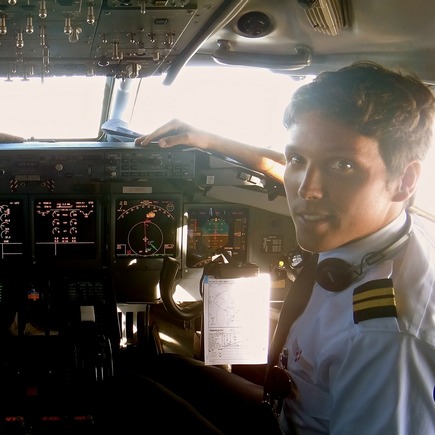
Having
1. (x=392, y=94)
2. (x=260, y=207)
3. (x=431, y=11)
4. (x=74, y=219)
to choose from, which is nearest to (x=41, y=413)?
(x=74, y=219)

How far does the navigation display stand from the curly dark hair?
147 centimetres

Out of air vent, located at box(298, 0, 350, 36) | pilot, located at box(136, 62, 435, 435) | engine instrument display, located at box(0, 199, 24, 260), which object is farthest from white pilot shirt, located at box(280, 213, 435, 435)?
engine instrument display, located at box(0, 199, 24, 260)

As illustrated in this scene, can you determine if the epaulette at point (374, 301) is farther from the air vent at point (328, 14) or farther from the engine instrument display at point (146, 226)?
the engine instrument display at point (146, 226)

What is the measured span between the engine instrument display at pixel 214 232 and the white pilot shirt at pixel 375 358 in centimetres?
129

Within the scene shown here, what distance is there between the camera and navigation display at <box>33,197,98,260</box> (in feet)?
8.04

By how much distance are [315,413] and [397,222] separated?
19.4 inches

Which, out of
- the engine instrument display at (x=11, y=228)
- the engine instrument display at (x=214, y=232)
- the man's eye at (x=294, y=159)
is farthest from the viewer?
the engine instrument display at (x=214, y=232)

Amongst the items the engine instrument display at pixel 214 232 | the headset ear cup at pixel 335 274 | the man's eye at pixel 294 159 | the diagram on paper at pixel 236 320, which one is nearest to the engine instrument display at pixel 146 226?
the engine instrument display at pixel 214 232

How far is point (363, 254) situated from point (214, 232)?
4.53ft

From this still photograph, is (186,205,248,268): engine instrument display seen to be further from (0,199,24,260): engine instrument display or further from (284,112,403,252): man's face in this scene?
(284,112,403,252): man's face

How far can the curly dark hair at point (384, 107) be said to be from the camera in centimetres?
116

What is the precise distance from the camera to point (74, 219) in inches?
97.7

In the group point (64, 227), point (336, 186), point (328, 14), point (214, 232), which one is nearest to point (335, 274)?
point (336, 186)

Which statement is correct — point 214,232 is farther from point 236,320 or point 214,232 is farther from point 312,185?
point 312,185
